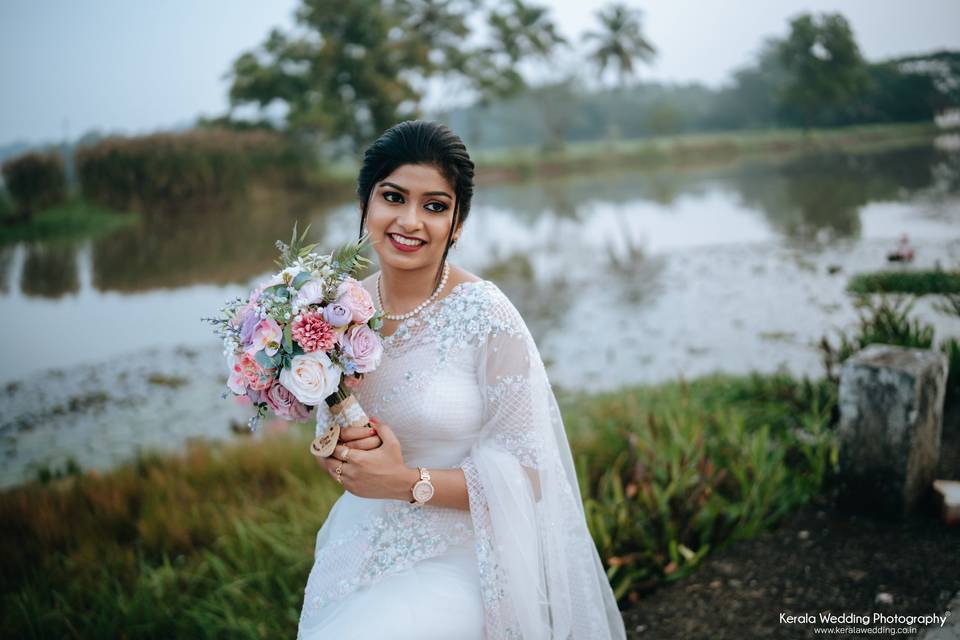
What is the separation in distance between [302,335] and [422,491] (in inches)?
23.0

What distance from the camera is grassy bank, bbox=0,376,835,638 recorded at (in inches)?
118

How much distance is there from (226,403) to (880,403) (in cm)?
630

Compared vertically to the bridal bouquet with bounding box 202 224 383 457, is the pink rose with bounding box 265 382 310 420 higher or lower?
lower

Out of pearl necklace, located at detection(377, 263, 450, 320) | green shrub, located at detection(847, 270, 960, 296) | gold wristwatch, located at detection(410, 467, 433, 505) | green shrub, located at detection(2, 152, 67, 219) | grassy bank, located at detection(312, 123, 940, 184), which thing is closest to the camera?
gold wristwatch, located at detection(410, 467, 433, 505)

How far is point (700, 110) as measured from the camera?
50719 millimetres

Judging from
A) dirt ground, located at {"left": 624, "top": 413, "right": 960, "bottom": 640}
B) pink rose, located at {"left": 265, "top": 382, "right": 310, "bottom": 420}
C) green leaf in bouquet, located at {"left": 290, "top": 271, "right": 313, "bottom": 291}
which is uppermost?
green leaf in bouquet, located at {"left": 290, "top": 271, "right": 313, "bottom": 291}

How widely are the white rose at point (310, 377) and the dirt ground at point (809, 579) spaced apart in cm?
187

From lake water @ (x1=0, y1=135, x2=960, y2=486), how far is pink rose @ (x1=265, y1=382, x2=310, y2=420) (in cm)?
98

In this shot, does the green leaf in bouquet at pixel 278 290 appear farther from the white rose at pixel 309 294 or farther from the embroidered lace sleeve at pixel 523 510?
the embroidered lace sleeve at pixel 523 510

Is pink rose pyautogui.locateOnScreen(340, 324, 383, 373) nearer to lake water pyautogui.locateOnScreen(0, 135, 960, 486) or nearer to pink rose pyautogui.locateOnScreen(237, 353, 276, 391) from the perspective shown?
pink rose pyautogui.locateOnScreen(237, 353, 276, 391)

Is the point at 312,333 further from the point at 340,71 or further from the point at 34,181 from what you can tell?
the point at 340,71

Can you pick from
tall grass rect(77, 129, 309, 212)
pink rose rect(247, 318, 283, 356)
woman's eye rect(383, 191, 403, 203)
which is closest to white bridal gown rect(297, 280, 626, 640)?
woman's eye rect(383, 191, 403, 203)

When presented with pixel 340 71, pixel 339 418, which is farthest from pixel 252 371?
pixel 340 71

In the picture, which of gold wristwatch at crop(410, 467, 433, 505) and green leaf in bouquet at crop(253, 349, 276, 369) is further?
gold wristwatch at crop(410, 467, 433, 505)
